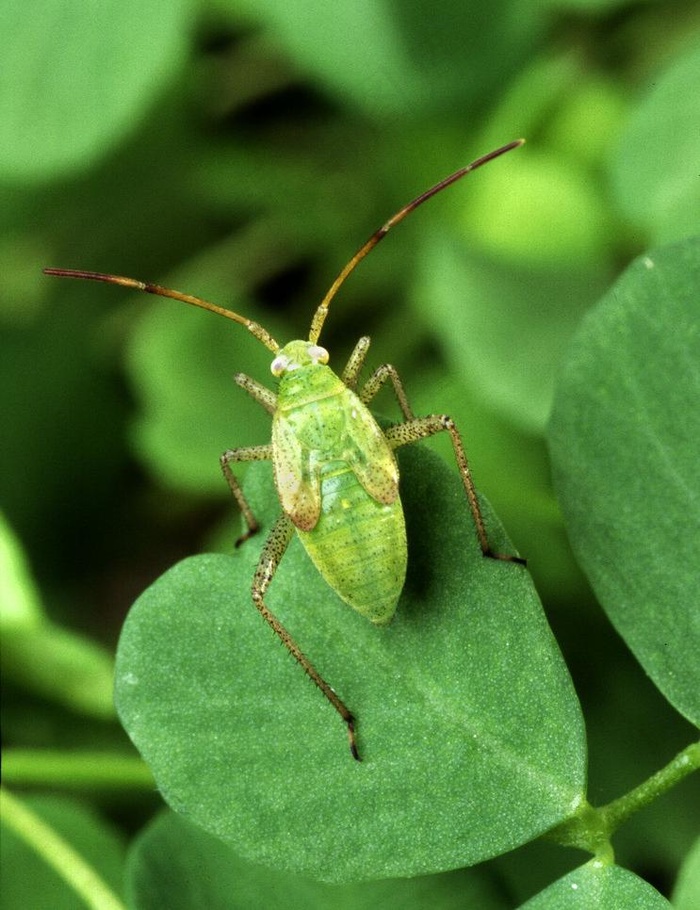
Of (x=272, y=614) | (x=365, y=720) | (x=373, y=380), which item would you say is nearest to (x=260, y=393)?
(x=373, y=380)

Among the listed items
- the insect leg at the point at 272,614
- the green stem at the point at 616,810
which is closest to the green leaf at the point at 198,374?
the insect leg at the point at 272,614

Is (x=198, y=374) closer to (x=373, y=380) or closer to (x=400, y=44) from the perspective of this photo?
(x=400, y=44)

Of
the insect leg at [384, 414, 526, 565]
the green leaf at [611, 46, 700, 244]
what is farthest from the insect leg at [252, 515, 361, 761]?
the green leaf at [611, 46, 700, 244]

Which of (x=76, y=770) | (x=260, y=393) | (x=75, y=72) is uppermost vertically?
(x=75, y=72)

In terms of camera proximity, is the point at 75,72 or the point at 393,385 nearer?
the point at 393,385

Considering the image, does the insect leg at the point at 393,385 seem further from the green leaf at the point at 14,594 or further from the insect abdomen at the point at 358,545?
the green leaf at the point at 14,594

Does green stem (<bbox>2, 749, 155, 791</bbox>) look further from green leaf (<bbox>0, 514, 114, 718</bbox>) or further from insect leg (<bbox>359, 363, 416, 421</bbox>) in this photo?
Result: insect leg (<bbox>359, 363, 416, 421</bbox>)

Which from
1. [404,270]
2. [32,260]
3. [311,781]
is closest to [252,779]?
[311,781]

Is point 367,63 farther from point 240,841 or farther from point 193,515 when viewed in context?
point 240,841
